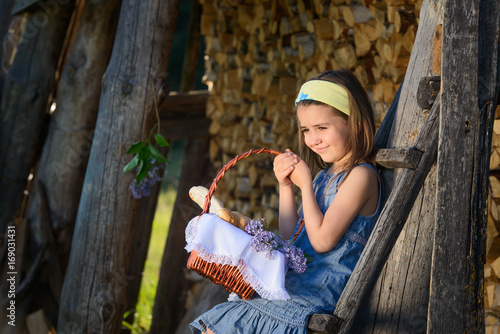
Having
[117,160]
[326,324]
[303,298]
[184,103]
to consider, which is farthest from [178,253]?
[326,324]

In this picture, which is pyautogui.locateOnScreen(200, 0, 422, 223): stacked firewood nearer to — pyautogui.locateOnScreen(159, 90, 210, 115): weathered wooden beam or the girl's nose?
pyautogui.locateOnScreen(159, 90, 210, 115): weathered wooden beam

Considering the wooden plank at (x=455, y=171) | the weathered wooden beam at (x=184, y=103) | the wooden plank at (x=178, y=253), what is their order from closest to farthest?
the wooden plank at (x=455, y=171) → the weathered wooden beam at (x=184, y=103) → the wooden plank at (x=178, y=253)

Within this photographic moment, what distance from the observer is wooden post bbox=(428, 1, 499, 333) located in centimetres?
167

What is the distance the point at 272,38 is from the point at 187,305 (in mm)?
2110

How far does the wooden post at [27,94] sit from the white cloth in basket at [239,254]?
216 cm

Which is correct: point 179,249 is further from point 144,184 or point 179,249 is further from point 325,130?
point 325,130

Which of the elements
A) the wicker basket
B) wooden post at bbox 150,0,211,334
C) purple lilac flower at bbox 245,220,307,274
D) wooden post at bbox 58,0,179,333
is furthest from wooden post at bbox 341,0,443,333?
wooden post at bbox 150,0,211,334

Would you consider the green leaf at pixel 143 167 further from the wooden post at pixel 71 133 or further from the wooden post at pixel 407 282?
the wooden post at pixel 407 282

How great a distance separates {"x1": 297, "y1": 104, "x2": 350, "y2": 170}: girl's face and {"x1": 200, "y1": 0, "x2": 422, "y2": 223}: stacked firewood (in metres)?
0.50

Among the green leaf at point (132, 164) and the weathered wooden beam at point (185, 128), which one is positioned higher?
the weathered wooden beam at point (185, 128)

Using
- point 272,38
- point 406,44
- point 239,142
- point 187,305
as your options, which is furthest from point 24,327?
point 406,44

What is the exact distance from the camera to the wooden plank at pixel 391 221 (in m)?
1.74

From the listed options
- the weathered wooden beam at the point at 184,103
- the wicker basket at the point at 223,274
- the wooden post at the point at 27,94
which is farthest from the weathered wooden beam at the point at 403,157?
the weathered wooden beam at the point at 184,103

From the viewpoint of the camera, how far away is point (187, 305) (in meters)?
4.48
